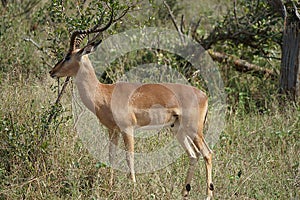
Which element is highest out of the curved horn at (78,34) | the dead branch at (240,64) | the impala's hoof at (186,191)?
the curved horn at (78,34)

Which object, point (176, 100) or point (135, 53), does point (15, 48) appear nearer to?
point (135, 53)

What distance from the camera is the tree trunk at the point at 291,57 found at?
7324mm

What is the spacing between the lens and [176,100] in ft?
17.9

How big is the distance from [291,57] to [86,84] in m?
3.18

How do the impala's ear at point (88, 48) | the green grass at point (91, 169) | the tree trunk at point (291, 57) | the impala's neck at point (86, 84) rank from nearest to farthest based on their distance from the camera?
the green grass at point (91, 169)
the impala's ear at point (88, 48)
the impala's neck at point (86, 84)
the tree trunk at point (291, 57)

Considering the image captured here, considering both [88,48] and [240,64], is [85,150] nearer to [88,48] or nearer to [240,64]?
[88,48]

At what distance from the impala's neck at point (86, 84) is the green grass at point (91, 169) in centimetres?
28

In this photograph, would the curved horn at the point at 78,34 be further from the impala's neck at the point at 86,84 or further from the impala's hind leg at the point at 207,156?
the impala's hind leg at the point at 207,156

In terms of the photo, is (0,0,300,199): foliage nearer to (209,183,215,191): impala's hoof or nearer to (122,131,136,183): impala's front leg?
(209,183,215,191): impala's hoof

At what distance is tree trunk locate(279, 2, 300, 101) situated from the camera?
7324mm

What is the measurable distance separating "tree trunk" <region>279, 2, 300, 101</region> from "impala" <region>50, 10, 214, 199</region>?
2.30 m

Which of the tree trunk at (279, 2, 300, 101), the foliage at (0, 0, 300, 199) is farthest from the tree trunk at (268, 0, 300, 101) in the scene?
the foliage at (0, 0, 300, 199)

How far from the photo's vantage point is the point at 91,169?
5.06 m

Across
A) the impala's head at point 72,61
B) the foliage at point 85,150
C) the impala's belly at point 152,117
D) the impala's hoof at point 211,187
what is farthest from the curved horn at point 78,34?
the impala's hoof at point 211,187
